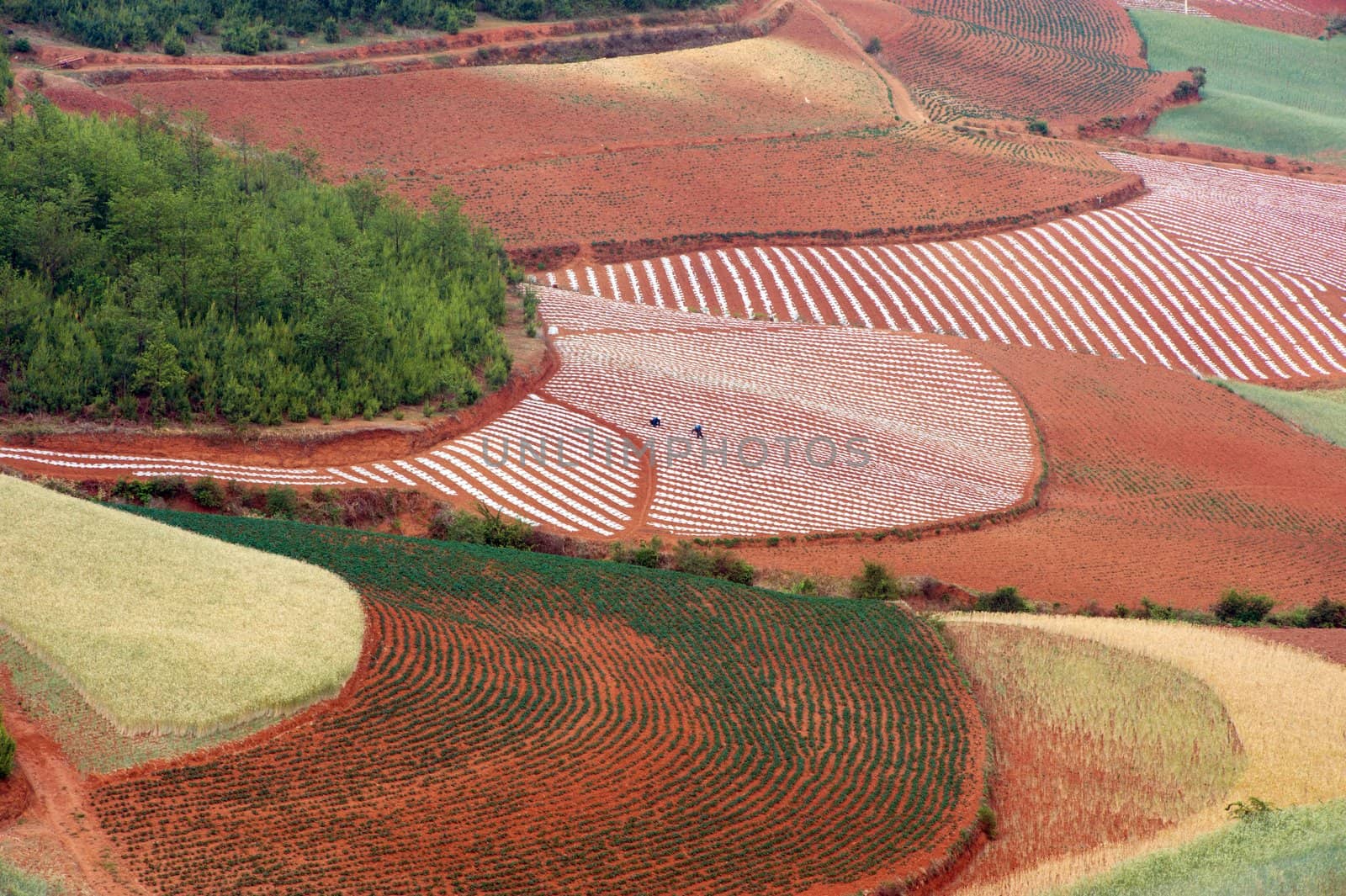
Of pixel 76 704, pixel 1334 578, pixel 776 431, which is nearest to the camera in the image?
pixel 76 704

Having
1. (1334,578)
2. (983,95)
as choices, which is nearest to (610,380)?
(1334,578)

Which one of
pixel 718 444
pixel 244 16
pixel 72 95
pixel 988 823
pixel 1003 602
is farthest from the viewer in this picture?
pixel 244 16

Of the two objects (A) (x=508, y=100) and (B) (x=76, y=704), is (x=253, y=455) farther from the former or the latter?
(A) (x=508, y=100)

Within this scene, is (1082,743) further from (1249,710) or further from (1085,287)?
(1085,287)

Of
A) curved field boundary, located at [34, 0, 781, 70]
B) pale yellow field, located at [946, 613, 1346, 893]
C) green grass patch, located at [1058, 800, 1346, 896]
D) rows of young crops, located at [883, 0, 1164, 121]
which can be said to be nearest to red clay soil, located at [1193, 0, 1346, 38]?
rows of young crops, located at [883, 0, 1164, 121]

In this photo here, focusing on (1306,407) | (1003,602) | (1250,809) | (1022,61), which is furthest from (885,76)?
(1250,809)

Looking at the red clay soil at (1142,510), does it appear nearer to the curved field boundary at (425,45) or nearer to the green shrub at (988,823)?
the green shrub at (988,823)
